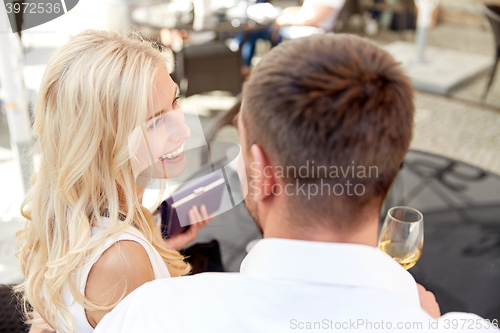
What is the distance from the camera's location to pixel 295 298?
56 centimetres

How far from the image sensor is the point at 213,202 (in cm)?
123

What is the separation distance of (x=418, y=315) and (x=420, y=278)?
0.66 m

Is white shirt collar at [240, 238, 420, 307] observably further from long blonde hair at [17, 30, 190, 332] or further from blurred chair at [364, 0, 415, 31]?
blurred chair at [364, 0, 415, 31]

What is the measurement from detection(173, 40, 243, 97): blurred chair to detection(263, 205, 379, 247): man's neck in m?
3.29

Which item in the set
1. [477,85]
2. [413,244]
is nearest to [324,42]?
[413,244]

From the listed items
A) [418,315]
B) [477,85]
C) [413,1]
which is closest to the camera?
[418,315]

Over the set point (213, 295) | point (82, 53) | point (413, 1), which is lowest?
point (413, 1)

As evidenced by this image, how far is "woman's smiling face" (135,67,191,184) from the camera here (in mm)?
1010

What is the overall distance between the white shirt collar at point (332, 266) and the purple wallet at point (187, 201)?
0.59 m

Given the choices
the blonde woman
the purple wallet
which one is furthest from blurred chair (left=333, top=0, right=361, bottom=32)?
the blonde woman

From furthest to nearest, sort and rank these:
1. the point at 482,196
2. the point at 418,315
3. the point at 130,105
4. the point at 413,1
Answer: the point at 413,1 → the point at 482,196 → the point at 130,105 → the point at 418,315

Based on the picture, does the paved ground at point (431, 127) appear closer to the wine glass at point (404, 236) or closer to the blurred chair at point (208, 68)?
the blurred chair at point (208, 68)

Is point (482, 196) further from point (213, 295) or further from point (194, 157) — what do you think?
point (213, 295)

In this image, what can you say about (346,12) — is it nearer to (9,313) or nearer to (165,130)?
(165,130)
